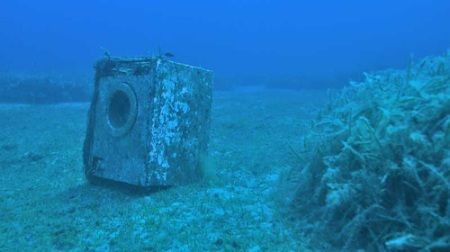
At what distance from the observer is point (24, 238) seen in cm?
396

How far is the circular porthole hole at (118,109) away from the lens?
5441 mm

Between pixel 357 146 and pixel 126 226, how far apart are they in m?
2.66

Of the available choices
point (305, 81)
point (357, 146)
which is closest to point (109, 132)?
point (357, 146)

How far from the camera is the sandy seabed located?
3.79 metres

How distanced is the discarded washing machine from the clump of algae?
174 cm

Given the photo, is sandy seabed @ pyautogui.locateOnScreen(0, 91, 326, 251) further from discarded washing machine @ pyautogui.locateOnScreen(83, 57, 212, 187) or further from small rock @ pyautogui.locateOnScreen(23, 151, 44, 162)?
discarded washing machine @ pyautogui.locateOnScreen(83, 57, 212, 187)

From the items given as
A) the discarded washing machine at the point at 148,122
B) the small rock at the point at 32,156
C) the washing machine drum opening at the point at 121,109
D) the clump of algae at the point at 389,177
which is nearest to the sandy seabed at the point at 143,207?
the small rock at the point at 32,156

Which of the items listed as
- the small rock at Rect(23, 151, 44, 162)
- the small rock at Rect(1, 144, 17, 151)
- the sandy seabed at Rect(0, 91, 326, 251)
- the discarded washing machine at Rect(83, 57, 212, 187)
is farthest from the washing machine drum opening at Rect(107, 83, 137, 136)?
the small rock at Rect(1, 144, 17, 151)

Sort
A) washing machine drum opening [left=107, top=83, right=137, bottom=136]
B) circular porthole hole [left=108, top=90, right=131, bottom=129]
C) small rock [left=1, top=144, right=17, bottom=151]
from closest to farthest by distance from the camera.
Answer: washing machine drum opening [left=107, top=83, right=137, bottom=136], circular porthole hole [left=108, top=90, right=131, bottom=129], small rock [left=1, top=144, right=17, bottom=151]

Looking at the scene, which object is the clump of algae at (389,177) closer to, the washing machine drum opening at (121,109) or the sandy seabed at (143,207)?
the sandy seabed at (143,207)

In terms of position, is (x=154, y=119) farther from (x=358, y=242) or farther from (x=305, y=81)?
(x=305, y=81)

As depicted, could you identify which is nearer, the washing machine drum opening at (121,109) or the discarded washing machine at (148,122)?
the discarded washing machine at (148,122)

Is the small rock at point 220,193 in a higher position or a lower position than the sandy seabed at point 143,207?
higher

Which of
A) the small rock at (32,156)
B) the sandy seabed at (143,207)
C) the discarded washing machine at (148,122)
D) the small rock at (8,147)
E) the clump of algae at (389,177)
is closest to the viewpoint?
the clump of algae at (389,177)
